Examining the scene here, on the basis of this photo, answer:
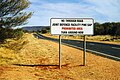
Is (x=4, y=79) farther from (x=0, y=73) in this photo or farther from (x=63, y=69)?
(x=63, y=69)

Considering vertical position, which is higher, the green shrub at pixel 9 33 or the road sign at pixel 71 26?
the road sign at pixel 71 26

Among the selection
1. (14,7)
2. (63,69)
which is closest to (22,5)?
(14,7)

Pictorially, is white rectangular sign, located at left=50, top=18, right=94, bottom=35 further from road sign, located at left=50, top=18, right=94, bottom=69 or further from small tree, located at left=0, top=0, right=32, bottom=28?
small tree, located at left=0, top=0, right=32, bottom=28

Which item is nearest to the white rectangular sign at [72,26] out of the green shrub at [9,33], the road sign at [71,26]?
the road sign at [71,26]

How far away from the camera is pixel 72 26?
1580 centimetres

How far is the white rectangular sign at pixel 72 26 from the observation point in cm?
1557

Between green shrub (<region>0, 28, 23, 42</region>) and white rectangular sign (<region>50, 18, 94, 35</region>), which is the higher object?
white rectangular sign (<region>50, 18, 94, 35</region>)

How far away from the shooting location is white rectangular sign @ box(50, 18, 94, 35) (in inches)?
613

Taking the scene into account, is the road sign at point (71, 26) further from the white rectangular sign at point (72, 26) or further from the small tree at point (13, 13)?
the small tree at point (13, 13)

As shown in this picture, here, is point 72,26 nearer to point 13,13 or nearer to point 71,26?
point 71,26

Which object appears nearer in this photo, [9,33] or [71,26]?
[71,26]

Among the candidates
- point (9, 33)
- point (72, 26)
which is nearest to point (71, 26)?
point (72, 26)

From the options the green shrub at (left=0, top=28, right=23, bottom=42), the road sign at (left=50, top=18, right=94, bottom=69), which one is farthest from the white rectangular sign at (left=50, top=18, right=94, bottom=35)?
the green shrub at (left=0, top=28, right=23, bottom=42)

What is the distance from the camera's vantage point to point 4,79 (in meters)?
11.8
